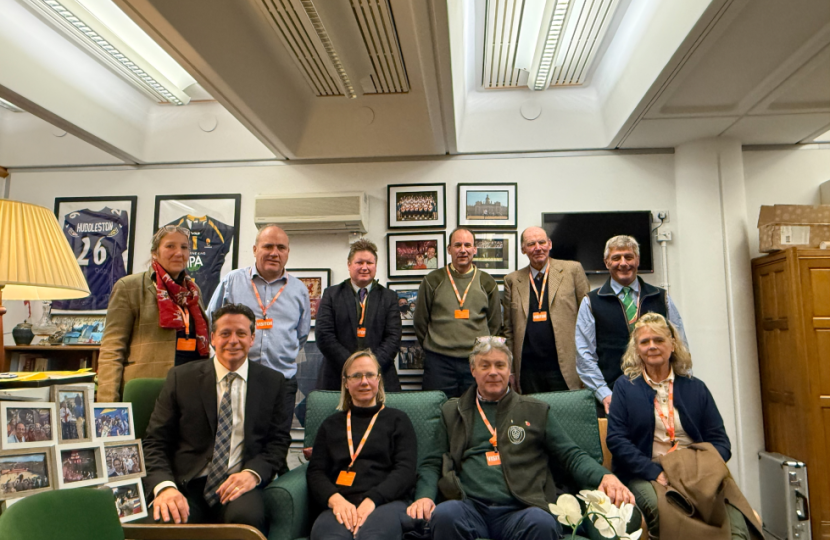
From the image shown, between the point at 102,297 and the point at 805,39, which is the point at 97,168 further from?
the point at 805,39

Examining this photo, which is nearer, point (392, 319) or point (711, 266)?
point (392, 319)

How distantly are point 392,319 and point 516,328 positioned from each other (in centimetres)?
88

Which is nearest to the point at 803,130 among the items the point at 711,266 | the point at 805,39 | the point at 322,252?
the point at 711,266

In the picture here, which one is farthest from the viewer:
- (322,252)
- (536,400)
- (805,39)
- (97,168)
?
(97,168)

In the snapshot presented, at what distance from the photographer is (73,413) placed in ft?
5.75

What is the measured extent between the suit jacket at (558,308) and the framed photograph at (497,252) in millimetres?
578

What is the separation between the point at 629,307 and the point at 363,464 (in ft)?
6.31

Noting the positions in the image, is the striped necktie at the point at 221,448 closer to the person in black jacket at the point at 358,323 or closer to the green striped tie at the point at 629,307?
the person in black jacket at the point at 358,323

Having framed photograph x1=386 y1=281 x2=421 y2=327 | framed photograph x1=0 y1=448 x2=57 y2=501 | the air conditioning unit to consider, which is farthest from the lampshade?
framed photograph x1=386 y1=281 x2=421 y2=327

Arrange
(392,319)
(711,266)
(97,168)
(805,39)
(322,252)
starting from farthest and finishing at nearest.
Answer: (97,168) → (322,252) → (711,266) → (392,319) → (805,39)

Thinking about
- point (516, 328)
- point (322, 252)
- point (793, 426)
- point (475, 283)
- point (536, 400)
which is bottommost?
point (793, 426)

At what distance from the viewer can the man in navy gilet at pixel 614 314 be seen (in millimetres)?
3318

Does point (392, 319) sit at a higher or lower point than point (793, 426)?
higher

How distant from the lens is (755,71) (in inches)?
127
